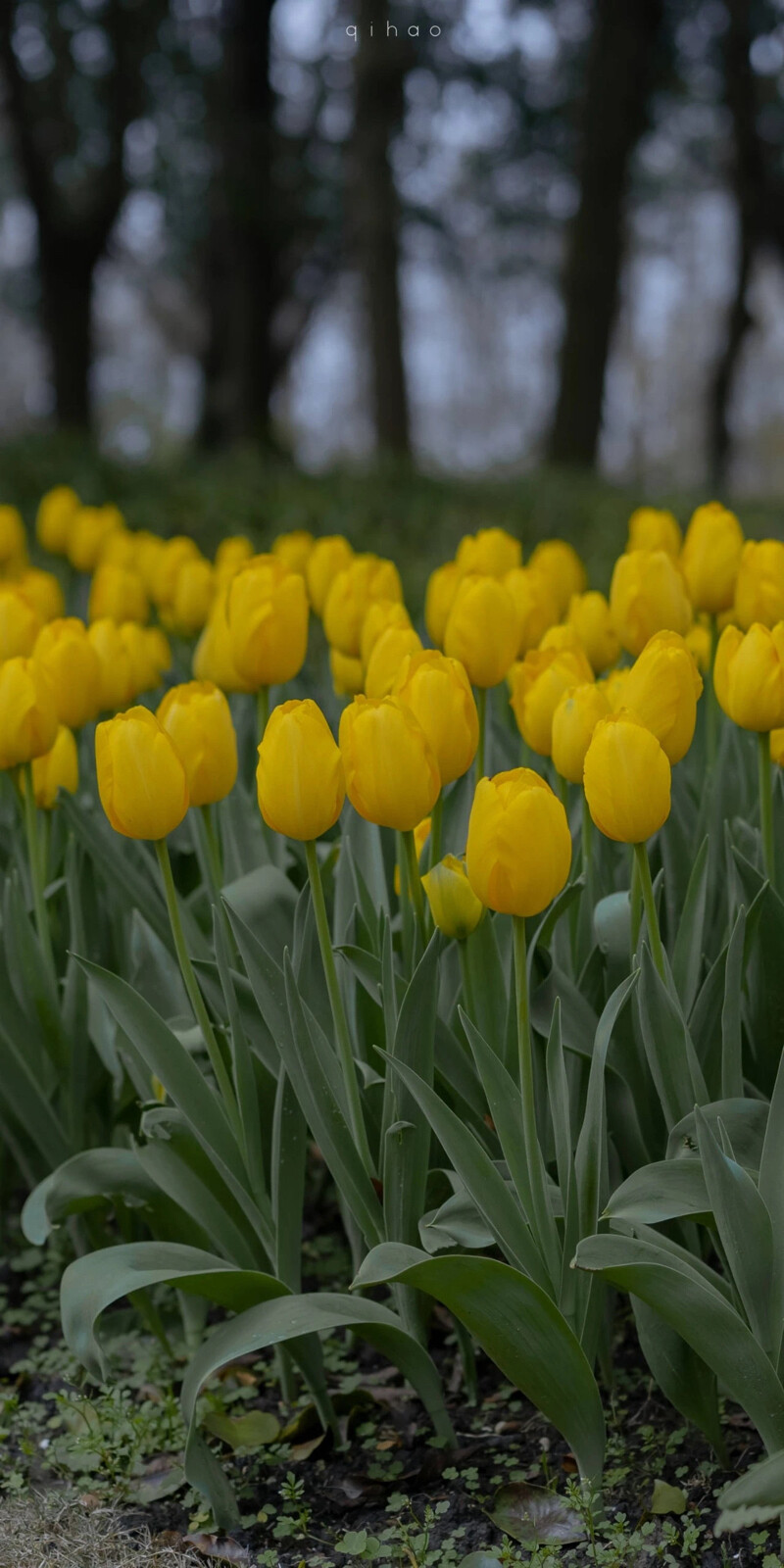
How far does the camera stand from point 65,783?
2.33 metres

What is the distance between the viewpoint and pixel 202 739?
69.4 inches

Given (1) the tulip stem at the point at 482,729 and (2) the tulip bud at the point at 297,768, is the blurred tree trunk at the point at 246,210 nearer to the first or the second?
(1) the tulip stem at the point at 482,729

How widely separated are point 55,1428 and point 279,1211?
53cm

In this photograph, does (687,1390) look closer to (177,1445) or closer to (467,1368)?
(467,1368)

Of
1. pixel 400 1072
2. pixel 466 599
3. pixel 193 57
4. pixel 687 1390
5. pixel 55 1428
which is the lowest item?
pixel 55 1428

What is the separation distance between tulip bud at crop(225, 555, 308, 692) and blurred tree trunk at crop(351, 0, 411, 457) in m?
7.81

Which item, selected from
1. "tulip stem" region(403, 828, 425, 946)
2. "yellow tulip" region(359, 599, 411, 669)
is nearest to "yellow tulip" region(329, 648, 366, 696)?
"yellow tulip" region(359, 599, 411, 669)

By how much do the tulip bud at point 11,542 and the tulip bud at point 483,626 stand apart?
1815 millimetres

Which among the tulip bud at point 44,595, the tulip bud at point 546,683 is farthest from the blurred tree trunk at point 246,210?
the tulip bud at point 546,683

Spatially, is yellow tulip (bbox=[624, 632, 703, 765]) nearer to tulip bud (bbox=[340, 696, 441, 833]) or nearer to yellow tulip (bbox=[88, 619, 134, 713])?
tulip bud (bbox=[340, 696, 441, 833])

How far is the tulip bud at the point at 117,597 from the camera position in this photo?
9.43ft

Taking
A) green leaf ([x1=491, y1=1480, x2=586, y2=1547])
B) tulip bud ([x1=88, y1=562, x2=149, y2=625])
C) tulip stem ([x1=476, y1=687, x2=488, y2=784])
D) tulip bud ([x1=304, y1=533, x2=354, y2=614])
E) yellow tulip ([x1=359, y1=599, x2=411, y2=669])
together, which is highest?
yellow tulip ([x1=359, y1=599, x2=411, y2=669])

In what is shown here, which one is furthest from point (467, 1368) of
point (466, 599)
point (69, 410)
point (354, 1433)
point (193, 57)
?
point (193, 57)

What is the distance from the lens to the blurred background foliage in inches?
302
